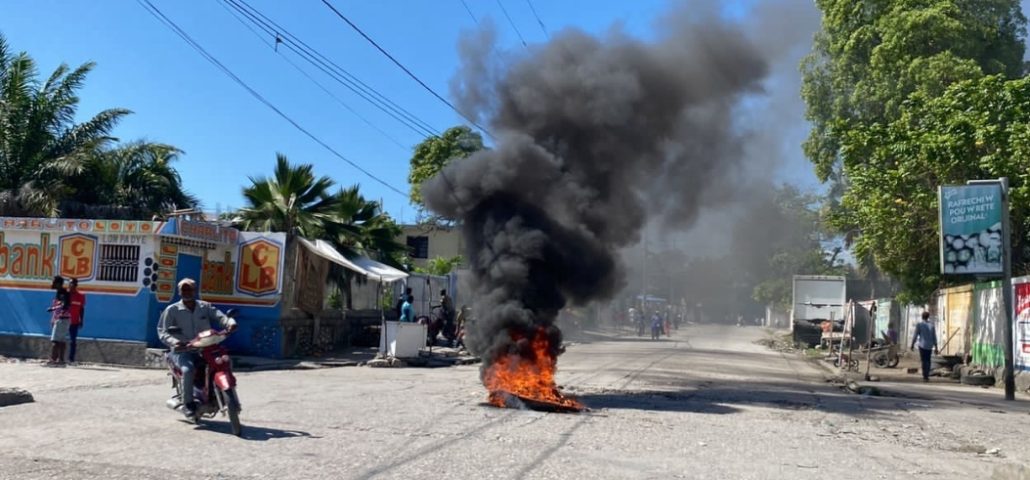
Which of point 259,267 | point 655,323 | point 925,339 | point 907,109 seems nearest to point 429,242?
point 655,323

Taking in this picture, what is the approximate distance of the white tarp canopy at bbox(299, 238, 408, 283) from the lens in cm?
1870

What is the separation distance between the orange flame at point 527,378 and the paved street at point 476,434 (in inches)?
13.4

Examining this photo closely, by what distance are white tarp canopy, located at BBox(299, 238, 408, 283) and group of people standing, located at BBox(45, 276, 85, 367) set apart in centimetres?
501

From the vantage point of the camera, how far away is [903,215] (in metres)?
20.1

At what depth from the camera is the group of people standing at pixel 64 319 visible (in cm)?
1454

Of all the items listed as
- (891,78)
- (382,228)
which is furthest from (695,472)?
(891,78)

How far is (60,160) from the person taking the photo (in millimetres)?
22469

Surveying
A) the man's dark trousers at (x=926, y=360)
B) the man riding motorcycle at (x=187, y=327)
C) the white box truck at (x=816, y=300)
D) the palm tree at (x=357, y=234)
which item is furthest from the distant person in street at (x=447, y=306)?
the white box truck at (x=816, y=300)

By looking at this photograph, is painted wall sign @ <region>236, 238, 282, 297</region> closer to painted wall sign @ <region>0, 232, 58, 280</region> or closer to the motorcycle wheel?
painted wall sign @ <region>0, 232, 58, 280</region>

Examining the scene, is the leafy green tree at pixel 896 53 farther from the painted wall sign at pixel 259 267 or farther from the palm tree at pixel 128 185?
the palm tree at pixel 128 185

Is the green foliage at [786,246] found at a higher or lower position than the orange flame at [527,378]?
higher

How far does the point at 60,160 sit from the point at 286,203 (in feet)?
23.3

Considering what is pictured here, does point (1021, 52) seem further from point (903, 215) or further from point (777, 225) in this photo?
point (777, 225)

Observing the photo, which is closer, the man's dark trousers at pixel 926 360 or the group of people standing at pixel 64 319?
the group of people standing at pixel 64 319
